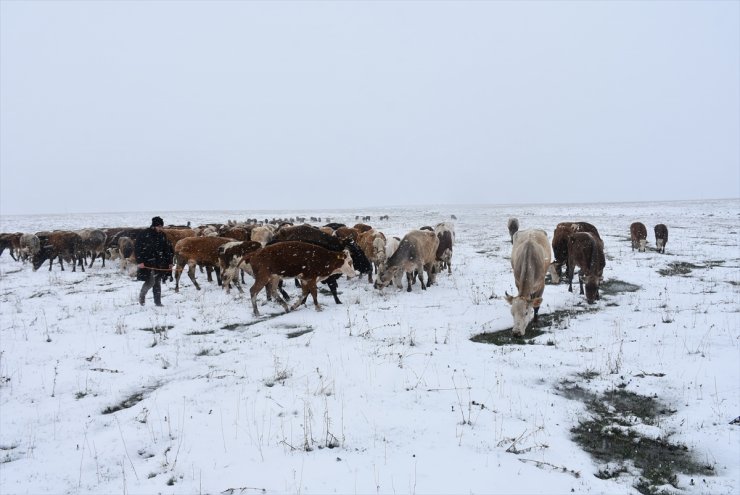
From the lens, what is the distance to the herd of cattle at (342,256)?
9.64 meters

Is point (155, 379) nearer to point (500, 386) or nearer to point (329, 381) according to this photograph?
point (329, 381)

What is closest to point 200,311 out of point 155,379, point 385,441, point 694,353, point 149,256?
point 149,256

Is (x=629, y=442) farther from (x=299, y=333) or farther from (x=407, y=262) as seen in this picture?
(x=407, y=262)

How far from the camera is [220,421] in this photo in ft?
17.2

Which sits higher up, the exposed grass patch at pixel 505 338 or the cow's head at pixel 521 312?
the cow's head at pixel 521 312

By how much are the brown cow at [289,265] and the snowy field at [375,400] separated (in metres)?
0.89

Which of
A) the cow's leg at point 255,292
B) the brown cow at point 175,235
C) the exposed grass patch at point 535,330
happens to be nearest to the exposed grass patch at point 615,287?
the exposed grass patch at point 535,330

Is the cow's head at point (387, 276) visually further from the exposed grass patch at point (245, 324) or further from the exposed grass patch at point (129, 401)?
the exposed grass patch at point (129, 401)

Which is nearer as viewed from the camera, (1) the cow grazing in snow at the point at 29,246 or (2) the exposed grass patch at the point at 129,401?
(2) the exposed grass patch at the point at 129,401

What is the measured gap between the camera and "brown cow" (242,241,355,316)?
35.3 ft

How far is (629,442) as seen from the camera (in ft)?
15.7

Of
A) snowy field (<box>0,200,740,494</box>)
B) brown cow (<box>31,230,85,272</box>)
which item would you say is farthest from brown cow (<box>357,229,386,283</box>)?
brown cow (<box>31,230,85,272</box>)

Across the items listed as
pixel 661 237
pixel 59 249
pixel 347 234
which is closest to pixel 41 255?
pixel 59 249

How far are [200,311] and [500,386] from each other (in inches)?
313
